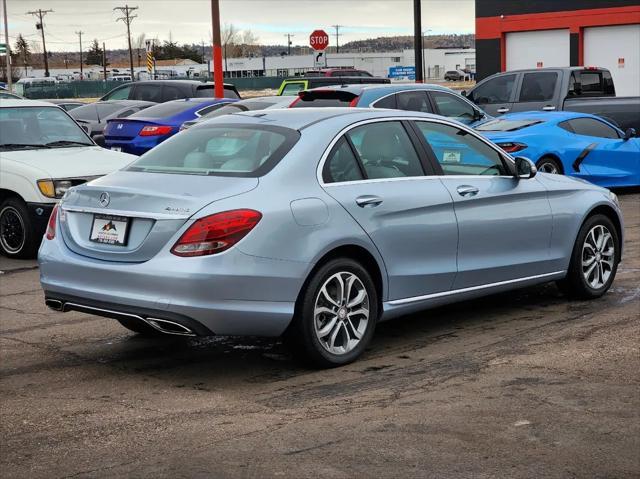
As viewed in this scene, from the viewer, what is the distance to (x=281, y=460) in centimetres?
506

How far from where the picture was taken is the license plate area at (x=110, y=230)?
252 inches

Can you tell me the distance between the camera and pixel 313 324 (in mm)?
6484

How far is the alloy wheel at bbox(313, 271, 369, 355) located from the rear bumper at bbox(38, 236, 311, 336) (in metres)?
0.26

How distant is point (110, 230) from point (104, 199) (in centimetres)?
23

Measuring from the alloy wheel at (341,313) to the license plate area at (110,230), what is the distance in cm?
122

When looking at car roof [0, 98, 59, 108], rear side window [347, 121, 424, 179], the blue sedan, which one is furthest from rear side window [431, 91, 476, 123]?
rear side window [347, 121, 424, 179]

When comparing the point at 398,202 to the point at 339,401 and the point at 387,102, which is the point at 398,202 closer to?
the point at 339,401

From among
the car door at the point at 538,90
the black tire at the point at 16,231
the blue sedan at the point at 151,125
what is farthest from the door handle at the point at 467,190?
the car door at the point at 538,90

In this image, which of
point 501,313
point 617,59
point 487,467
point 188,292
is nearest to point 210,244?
point 188,292

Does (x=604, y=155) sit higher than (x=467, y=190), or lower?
lower

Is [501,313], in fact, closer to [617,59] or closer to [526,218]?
[526,218]

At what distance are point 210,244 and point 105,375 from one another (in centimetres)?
121

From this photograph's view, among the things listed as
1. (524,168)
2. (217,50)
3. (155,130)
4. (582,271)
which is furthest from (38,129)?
(217,50)

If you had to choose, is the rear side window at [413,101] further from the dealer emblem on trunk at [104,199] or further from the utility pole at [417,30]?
the utility pole at [417,30]
